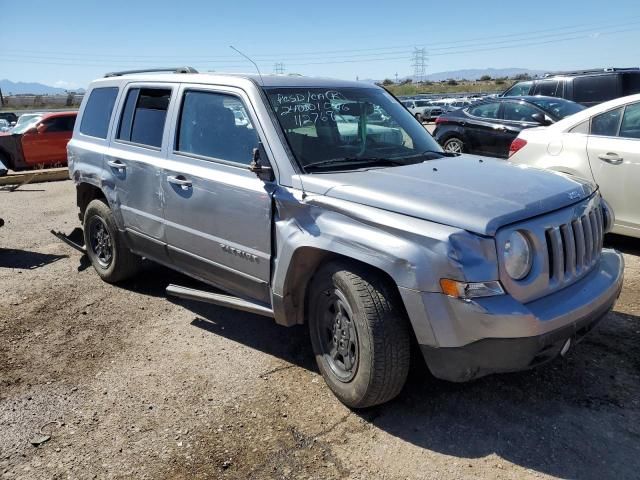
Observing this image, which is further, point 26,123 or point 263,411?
point 26,123

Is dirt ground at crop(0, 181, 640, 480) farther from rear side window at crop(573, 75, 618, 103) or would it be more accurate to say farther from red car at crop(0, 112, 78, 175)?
red car at crop(0, 112, 78, 175)

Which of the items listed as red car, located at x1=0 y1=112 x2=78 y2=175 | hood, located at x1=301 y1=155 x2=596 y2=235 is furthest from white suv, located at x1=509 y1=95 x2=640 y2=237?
red car, located at x1=0 y1=112 x2=78 y2=175

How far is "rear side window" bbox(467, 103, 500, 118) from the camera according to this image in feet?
34.0

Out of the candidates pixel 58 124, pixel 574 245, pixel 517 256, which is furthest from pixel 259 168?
pixel 58 124

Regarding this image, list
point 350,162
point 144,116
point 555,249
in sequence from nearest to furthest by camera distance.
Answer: point 555,249 → point 350,162 → point 144,116

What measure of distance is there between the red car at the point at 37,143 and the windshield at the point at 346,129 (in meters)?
12.9

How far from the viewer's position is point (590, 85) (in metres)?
12.5

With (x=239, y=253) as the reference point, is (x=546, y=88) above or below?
above

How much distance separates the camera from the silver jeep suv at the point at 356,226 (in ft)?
8.85

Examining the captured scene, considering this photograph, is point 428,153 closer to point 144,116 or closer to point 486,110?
point 144,116

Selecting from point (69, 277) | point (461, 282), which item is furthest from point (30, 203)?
point (461, 282)

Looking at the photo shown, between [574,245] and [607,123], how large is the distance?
3.35 metres

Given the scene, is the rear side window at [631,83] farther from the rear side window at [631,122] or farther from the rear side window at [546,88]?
the rear side window at [631,122]

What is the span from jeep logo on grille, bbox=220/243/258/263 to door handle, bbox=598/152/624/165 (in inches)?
155
